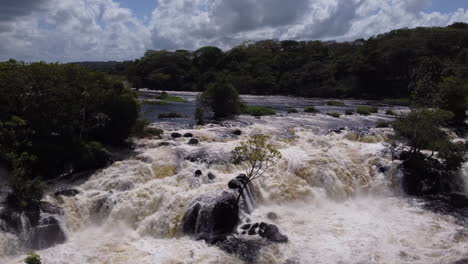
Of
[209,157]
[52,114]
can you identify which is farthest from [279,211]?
[52,114]

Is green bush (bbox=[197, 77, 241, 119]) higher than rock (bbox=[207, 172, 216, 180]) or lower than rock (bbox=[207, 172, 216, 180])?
higher

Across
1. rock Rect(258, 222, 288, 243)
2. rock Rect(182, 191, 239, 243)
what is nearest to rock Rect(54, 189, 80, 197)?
rock Rect(182, 191, 239, 243)

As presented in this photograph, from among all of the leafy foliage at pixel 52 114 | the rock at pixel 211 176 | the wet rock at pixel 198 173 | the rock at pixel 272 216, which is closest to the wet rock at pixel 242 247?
the rock at pixel 272 216

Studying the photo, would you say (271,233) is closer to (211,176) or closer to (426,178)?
(211,176)

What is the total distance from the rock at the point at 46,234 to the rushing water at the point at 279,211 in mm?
354

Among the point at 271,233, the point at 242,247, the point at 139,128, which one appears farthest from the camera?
the point at 139,128

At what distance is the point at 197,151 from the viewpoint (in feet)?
80.3

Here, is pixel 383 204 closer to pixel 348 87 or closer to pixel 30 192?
pixel 30 192

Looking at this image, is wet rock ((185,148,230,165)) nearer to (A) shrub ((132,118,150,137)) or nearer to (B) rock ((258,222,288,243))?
(A) shrub ((132,118,150,137))

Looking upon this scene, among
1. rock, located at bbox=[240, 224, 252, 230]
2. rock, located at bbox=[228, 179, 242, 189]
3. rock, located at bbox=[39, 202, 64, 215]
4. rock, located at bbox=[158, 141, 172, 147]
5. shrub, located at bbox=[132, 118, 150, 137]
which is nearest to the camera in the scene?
rock, located at bbox=[39, 202, 64, 215]

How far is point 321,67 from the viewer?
283 feet

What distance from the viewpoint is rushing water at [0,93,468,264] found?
14819 mm

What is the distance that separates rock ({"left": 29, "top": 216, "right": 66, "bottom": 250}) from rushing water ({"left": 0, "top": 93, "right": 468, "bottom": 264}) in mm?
354

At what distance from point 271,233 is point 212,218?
2734mm
